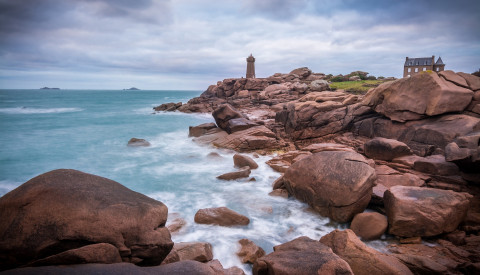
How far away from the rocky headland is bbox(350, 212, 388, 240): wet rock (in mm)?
25

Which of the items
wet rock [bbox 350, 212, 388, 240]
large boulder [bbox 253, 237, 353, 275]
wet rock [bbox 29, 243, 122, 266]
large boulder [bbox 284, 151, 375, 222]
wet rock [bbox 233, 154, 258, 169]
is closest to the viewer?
wet rock [bbox 29, 243, 122, 266]

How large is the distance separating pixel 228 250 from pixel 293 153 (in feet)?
26.3

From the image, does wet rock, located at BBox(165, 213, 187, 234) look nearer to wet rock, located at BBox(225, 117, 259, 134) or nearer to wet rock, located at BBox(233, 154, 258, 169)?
wet rock, located at BBox(233, 154, 258, 169)

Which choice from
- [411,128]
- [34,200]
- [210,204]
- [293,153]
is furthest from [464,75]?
[34,200]

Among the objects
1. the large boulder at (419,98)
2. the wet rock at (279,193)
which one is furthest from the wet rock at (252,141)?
the wet rock at (279,193)

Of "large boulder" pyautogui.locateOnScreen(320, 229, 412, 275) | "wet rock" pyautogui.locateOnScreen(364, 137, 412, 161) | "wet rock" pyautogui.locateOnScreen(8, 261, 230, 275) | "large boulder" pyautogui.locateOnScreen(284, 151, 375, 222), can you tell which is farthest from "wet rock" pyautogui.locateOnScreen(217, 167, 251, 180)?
"wet rock" pyautogui.locateOnScreen(8, 261, 230, 275)

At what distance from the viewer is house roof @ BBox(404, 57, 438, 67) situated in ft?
159

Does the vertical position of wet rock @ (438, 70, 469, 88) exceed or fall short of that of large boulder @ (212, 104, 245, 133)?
it exceeds it

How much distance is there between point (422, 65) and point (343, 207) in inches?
2163

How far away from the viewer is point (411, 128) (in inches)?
492

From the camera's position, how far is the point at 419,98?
1249cm

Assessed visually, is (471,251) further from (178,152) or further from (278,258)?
(178,152)

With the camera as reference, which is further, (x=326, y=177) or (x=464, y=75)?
(x=464, y=75)

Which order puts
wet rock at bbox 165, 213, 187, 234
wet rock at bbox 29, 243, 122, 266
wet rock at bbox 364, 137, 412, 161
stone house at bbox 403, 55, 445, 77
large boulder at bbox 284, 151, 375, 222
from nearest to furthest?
wet rock at bbox 29, 243, 122, 266
large boulder at bbox 284, 151, 375, 222
wet rock at bbox 165, 213, 187, 234
wet rock at bbox 364, 137, 412, 161
stone house at bbox 403, 55, 445, 77
